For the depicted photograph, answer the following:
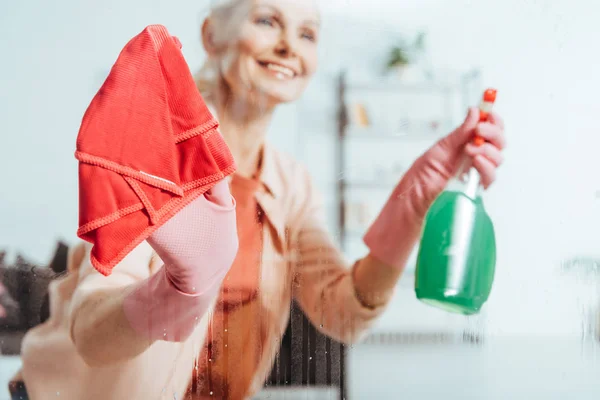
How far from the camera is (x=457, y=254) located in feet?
3.46

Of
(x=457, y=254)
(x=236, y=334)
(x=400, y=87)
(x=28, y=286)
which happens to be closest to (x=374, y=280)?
(x=457, y=254)

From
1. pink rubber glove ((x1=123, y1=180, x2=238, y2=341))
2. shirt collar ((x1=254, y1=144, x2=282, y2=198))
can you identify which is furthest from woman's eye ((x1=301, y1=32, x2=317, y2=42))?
pink rubber glove ((x1=123, y1=180, x2=238, y2=341))

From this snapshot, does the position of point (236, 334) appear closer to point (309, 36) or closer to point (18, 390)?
point (18, 390)

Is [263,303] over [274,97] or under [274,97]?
under

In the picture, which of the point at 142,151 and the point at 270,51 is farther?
the point at 270,51

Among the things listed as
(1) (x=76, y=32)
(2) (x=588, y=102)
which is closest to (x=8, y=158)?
(1) (x=76, y=32)

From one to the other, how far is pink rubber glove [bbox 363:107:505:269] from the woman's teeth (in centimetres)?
28

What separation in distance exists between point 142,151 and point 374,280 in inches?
18.1

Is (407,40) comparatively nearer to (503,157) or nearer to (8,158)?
(503,157)

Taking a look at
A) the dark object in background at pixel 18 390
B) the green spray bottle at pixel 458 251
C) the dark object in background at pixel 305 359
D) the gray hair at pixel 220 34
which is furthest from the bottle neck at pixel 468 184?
the dark object in background at pixel 18 390

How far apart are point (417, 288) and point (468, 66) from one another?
423mm

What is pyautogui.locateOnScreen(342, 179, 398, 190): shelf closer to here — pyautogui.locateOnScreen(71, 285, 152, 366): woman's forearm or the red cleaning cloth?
the red cleaning cloth

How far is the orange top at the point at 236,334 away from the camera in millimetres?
1062

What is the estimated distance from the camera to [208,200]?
1007mm
